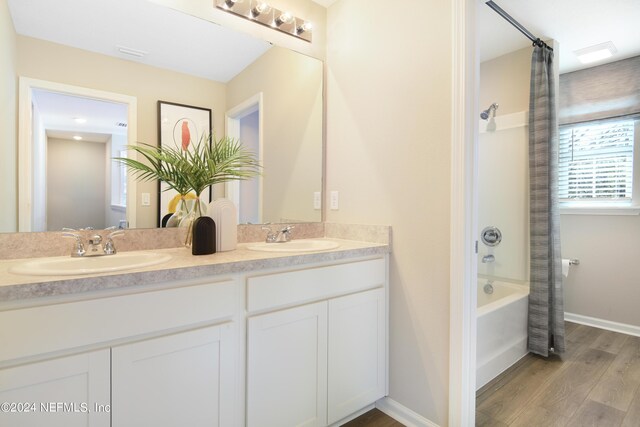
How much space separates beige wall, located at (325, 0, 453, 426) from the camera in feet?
4.96

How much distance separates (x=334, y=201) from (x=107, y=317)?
1.39 metres

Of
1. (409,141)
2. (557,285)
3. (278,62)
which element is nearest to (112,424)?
(409,141)

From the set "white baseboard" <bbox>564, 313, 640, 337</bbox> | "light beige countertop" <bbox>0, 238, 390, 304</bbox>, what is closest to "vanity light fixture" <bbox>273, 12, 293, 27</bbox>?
"light beige countertop" <bbox>0, 238, 390, 304</bbox>

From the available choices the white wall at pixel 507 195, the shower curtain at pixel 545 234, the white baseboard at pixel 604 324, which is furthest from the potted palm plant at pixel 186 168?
the white baseboard at pixel 604 324

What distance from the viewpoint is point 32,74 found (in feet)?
4.14

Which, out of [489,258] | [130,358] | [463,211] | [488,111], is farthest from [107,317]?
[488,111]

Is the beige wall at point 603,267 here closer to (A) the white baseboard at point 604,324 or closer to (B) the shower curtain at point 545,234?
(A) the white baseboard at point 604,324

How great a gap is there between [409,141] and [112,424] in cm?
160

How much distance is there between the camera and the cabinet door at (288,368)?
4.10 ft

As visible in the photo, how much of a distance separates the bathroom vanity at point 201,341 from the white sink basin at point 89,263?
1.9 inches

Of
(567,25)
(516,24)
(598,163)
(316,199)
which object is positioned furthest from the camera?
(598,163)

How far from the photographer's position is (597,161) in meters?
3.03

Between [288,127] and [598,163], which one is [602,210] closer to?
[598,163]

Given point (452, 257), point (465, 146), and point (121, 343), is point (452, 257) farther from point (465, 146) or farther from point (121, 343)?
point (121, 343)
